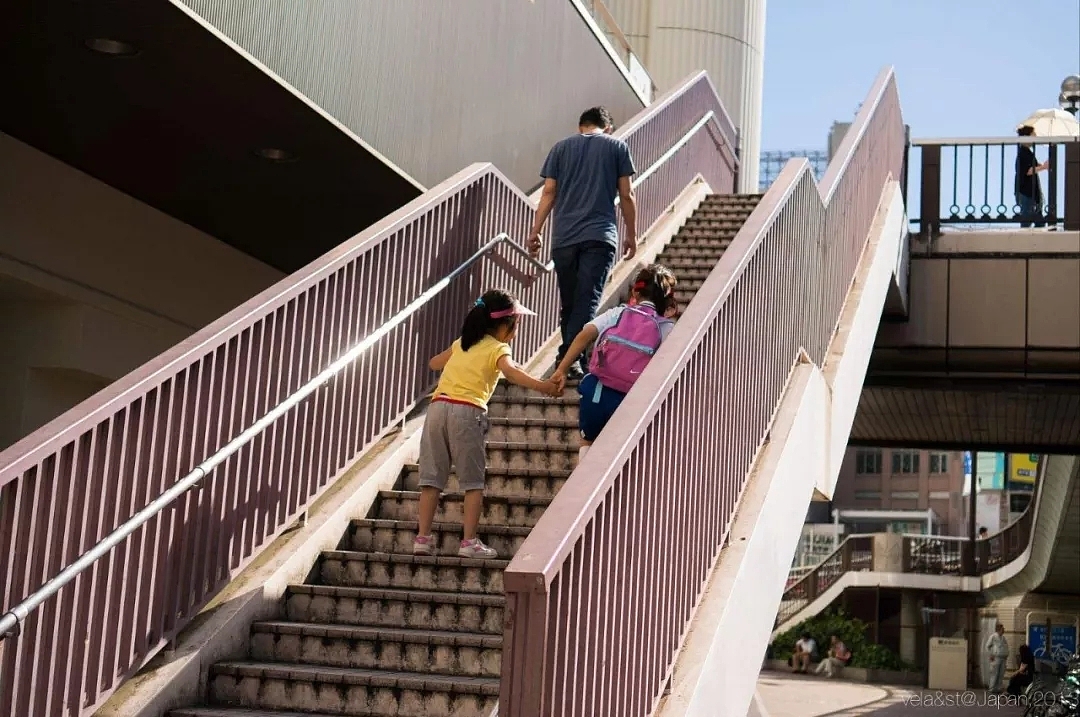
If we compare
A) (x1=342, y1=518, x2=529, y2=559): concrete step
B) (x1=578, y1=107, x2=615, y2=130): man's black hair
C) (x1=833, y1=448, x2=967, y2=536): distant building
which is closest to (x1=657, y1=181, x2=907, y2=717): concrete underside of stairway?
(x1=342, y1=518, x2=529, y2=559): concrete step

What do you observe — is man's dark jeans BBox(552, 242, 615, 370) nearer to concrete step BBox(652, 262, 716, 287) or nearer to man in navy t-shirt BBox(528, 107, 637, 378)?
man in navy t-shirt BBox(528, 107, 637, 378)

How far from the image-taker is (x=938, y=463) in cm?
8000

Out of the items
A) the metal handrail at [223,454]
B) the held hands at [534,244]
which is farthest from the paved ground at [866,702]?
the metal handrail at [223,454]

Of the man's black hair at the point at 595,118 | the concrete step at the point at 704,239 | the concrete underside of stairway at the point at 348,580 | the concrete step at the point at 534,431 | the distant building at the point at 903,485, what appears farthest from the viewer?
the distant building at the point at 903,485

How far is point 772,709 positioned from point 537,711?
19062 mm

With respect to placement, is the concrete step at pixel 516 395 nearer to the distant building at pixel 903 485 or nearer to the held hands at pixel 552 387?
the held hands at pixel 552 387

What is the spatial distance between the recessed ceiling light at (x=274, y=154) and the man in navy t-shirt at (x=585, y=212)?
1.78m

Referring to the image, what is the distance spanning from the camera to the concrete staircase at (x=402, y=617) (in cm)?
580

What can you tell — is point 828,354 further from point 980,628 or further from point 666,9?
point 980,628

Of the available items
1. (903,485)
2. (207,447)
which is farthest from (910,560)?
(903,485)

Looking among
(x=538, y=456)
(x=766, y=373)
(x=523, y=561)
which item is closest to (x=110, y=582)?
(x=523, y=561)

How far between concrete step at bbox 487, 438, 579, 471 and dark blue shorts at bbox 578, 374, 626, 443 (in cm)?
68

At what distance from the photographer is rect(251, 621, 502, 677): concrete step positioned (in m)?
5.98

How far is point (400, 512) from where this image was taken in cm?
748
